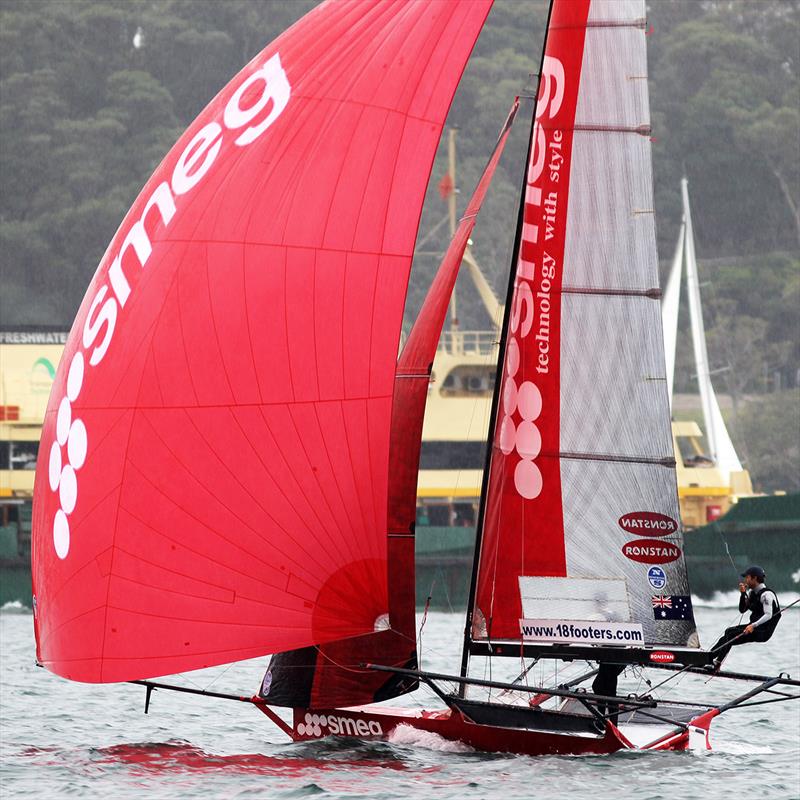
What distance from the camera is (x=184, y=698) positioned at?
13.7m

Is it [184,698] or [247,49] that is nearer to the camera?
[184,698]

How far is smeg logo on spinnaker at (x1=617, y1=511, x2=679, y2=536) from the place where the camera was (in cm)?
945

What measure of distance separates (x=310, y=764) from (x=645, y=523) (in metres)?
2.25

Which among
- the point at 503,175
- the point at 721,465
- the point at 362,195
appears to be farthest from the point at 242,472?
the point at 503,175

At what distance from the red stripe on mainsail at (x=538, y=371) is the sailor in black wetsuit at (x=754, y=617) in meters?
0.98

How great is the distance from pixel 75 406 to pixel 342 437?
141 centimetres

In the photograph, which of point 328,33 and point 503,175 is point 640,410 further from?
point 503,175

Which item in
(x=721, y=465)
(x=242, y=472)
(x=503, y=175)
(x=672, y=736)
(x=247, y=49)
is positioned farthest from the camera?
(x=247, y=49)

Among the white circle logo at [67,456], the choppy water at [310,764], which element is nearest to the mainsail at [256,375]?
the white circle logo at [67,456]

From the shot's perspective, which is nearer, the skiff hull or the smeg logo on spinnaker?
the skiff hull

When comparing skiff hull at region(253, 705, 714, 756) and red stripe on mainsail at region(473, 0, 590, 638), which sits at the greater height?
red stripe on mainsail at region(473, 0, 590, 638)

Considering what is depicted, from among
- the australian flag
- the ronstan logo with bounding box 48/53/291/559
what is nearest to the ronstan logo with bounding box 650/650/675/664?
the australian flag

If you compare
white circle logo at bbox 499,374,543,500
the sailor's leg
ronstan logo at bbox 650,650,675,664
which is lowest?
ronstan logo at bbox 650,650,675,664

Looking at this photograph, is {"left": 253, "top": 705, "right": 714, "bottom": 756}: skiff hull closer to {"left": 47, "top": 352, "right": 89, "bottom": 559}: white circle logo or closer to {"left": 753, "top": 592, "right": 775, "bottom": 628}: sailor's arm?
{"left": 753, "top": 592, "right": 775, "bottom": 628}: sailor's arm
